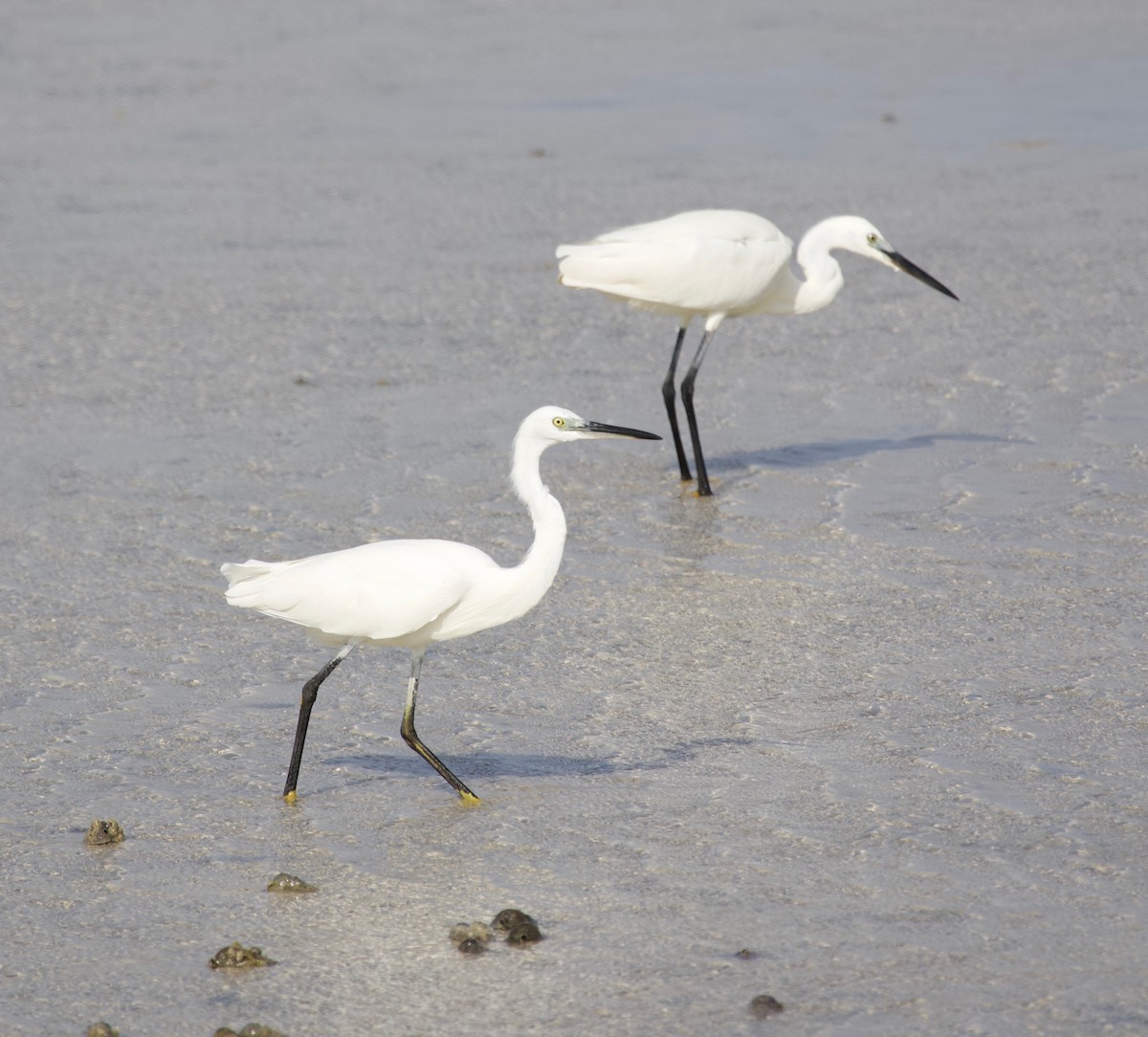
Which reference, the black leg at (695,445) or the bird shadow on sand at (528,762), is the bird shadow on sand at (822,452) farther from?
the bird shadow on sand at (528,762)

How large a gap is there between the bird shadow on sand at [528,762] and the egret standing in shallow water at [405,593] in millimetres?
234

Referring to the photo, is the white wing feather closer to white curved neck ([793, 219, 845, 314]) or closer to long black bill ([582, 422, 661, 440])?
long black bill ([582, 422, 661, 440])

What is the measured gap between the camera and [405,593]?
14.7 feet

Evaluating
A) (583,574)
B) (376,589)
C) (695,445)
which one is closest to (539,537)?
(376,589)

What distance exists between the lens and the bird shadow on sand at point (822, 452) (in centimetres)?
761

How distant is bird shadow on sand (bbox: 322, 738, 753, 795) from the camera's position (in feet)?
15.8

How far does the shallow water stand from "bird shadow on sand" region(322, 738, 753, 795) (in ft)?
0.07

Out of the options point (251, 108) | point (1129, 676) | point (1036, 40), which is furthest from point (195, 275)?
point (1036, 40)

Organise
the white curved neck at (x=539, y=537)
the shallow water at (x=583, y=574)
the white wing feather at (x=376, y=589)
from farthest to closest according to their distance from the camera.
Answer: the white curved neck at (x=539, y=537)
the white wing feather at (x=376, y=589)
the shallow water at (x=583, y=574)

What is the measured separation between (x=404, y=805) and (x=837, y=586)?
2.15 meters

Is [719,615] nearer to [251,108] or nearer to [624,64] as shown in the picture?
[251,108]

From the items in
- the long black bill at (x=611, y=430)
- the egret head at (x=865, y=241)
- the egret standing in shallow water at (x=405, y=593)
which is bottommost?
the egret standing in shallow water at (x=405, y=593)

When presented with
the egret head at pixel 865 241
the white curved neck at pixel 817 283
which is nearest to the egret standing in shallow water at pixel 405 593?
the white curved neck at pixel 817 283

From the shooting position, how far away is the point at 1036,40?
16.1 m
